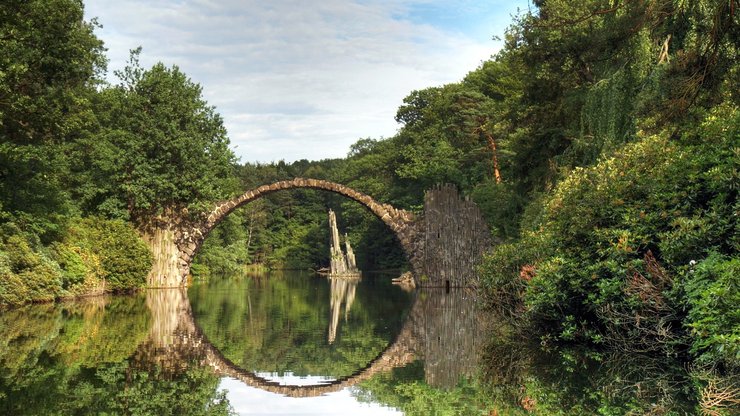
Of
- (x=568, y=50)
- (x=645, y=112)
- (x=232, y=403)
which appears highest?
(x=568, y=50)

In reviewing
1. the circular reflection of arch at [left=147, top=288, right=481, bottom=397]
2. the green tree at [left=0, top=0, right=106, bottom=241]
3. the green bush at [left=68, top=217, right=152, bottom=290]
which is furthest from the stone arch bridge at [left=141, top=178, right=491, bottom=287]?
the circular reflection of arch at [left=147, top=288, right=481, bottom=397]

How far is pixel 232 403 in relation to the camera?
7.27 m

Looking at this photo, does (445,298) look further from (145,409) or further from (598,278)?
(145,409)

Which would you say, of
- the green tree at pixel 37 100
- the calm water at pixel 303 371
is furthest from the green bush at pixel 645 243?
the green tree at pixel 37 100

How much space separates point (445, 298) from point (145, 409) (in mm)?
18696

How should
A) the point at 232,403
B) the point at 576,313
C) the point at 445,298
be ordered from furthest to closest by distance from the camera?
the point at 445,298 < the point at 576,313 < the point at 232,403

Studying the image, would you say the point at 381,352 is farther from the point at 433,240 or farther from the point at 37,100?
the point at 433,240

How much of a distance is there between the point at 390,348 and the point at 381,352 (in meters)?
0.53

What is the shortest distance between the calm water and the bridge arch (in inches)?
496

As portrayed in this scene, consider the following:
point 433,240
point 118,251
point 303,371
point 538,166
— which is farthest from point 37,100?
point 433,240

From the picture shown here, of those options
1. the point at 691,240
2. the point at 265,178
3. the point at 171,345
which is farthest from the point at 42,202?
the point at 265,178

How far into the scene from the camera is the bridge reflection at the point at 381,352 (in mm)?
8859

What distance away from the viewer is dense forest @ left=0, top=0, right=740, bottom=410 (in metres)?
9.02

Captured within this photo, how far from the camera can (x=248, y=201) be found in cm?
3089
